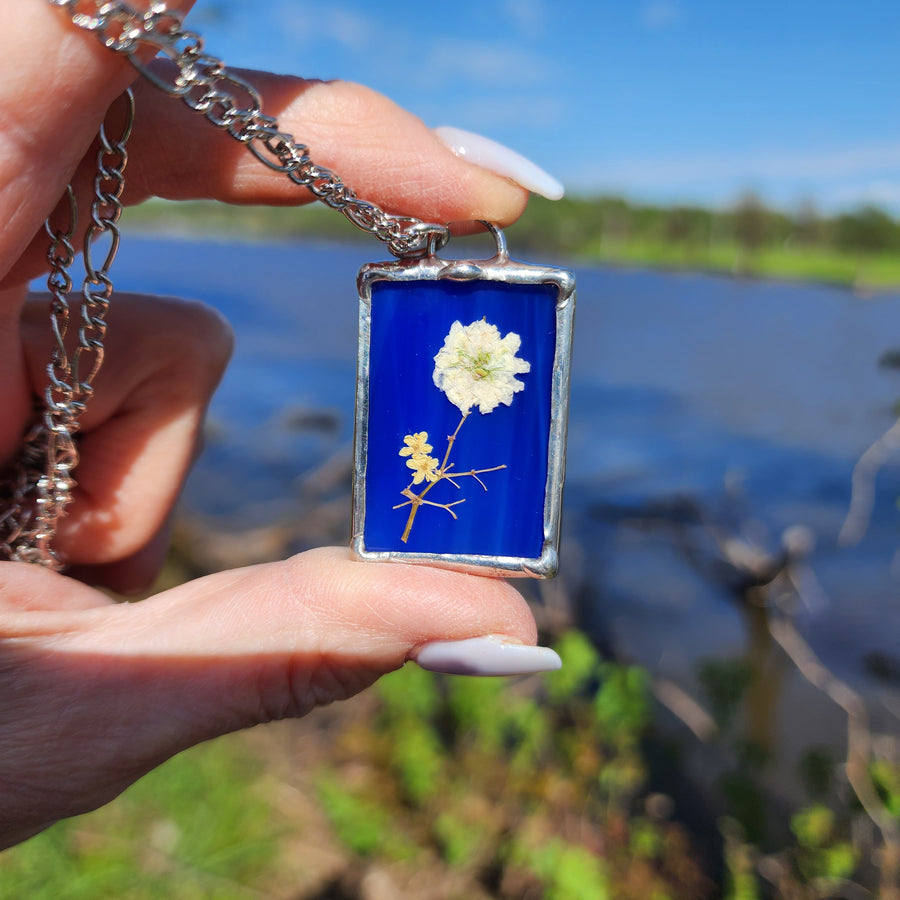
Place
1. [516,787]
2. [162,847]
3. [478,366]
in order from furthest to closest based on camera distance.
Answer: [516,787] → [162,847] → [478,366]

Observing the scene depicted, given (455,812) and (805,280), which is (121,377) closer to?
(455,812)

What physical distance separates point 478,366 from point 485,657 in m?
0.55

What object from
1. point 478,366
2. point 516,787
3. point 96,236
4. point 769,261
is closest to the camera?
point 478,366

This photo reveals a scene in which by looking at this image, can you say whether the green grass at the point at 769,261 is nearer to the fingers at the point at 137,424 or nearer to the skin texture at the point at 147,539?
the skin texture at the point at 147,539

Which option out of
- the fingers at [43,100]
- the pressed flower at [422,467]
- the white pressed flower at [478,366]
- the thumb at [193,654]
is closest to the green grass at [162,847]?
the thumb at [193,654]

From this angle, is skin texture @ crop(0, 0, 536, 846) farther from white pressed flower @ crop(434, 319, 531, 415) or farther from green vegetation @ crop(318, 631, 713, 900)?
green vegetation @ crop(318, 631, 713, 900)

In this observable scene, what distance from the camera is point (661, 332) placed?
7637 mm

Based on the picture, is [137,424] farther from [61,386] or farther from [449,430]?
[449,430]

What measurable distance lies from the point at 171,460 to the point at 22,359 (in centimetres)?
42

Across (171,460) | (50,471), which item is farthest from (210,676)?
(171,460)

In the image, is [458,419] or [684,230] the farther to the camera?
[684,230]

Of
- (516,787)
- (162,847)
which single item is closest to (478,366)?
(516,787)

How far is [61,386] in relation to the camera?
1.55 metres

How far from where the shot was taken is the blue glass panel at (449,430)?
4.89 ft
